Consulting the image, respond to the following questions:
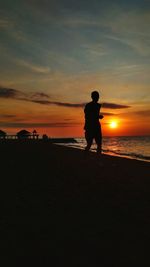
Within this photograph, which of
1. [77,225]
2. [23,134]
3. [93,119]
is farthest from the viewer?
[23,134]

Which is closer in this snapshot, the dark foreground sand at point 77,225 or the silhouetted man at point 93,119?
the dark foreground sand at point 77,225

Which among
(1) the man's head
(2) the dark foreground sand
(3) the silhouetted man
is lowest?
(2) the dark foreground sand

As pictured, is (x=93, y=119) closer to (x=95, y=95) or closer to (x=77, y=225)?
(x=95, y=95)

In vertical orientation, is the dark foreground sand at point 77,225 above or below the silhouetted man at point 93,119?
below

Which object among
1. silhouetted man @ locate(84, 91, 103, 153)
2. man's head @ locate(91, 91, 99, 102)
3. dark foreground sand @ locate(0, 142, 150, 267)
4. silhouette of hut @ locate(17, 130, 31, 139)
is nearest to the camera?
dark foreground sand @ locate(0, 142, 150, 267)

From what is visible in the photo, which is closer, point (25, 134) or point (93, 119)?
point (93, 119)

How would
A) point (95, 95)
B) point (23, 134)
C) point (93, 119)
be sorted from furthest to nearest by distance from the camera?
1. point (23, 134)
2. point (93, 119)
3. point (95, 95)

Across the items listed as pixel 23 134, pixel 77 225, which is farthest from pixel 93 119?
pixel 23 134

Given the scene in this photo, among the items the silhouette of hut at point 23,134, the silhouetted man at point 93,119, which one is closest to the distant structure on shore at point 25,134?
the silhouette of hut at point 23,134

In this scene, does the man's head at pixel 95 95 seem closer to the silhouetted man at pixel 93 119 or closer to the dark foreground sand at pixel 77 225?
the silhouetted man at pixel 93 119

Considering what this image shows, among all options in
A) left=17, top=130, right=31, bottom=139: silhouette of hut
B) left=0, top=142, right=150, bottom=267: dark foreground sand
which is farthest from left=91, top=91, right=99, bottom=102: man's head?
left=17, top=130, right=31, bottom=139: silhouette of hut

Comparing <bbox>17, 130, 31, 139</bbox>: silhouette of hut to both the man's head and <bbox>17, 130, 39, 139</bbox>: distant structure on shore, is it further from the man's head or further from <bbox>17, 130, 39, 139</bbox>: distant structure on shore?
the man's head

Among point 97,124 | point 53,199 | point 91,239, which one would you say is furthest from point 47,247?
point 97,124

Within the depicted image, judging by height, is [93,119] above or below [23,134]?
below
